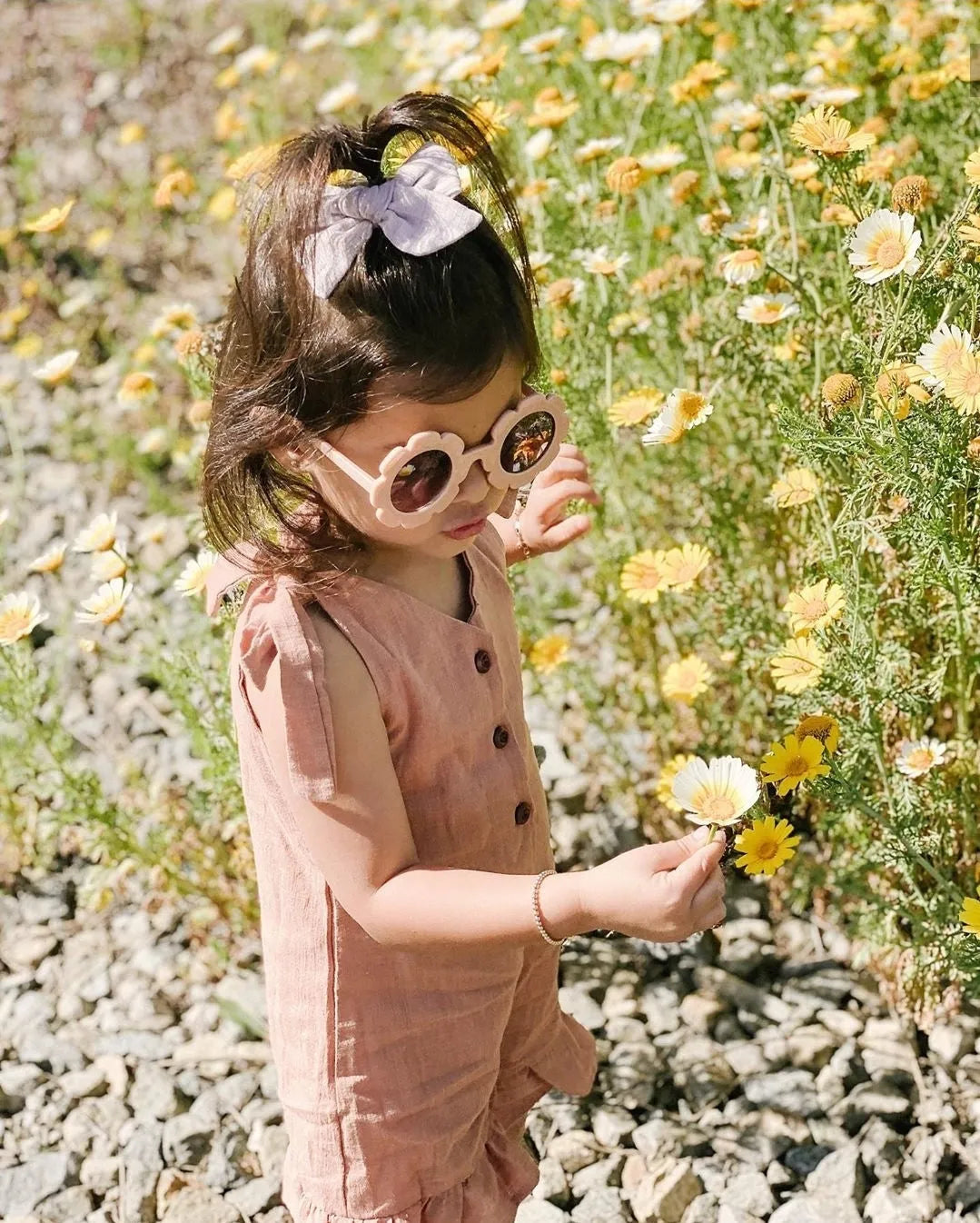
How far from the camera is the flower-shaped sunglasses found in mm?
1205

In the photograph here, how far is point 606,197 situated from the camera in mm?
2375

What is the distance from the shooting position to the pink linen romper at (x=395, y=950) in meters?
1.34

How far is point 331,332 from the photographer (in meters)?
1.21

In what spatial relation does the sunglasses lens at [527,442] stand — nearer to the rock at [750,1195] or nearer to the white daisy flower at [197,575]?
the white daisy flower at [197,575]

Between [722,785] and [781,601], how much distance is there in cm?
94

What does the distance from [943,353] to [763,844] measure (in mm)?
546

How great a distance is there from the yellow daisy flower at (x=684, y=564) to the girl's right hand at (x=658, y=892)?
2.54 ft

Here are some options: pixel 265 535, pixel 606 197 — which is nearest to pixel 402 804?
pixel 265 535

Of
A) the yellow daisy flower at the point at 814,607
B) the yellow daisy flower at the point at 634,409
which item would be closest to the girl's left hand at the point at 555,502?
the yellow daisy flower at the point at 814,607

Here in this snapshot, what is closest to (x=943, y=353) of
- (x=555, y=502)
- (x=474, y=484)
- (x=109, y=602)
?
(x=555, y=502)

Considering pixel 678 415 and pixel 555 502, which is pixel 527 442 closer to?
pixel 555 502

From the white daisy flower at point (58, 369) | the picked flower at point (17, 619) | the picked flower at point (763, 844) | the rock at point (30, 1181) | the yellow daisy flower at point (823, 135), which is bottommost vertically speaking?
the rock at point (30, 1181)

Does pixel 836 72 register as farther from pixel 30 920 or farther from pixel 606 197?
pixel 30 920

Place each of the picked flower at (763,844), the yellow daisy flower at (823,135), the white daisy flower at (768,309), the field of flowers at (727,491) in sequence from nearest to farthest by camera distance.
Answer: the picked flower at (763,844)
the field of flowers at (727,491)
the yellow daisy flower at (823,135)
the white daisy flower at (768,309)
